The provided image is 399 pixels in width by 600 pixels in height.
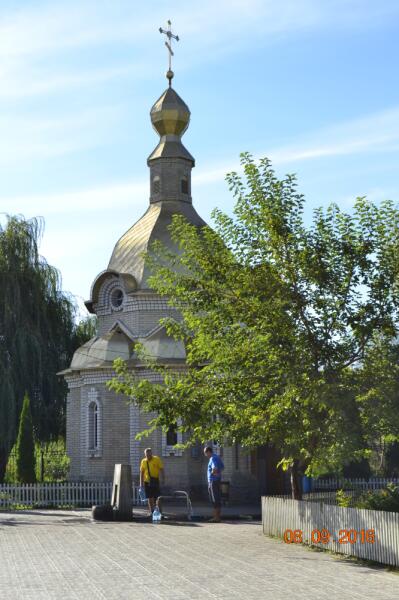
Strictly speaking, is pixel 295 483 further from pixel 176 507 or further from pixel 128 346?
pixel 128 346

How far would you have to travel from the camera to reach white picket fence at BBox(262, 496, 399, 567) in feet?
41.6

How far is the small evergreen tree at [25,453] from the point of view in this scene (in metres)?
27.9

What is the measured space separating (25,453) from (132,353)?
4.57 meters

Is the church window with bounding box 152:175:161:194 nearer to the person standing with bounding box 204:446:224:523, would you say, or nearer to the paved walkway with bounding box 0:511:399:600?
the person standing with bounding box 204:446:224:523

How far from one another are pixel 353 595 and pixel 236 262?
6.99m

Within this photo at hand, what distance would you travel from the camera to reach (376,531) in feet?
42.5

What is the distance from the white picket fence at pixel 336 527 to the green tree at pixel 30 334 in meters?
16.7

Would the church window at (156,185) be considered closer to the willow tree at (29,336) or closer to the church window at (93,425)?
the willow tree at (29,336)

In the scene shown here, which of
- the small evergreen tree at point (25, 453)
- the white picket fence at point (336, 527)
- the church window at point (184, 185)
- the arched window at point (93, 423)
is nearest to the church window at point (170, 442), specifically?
the arched window at point (93, 423)

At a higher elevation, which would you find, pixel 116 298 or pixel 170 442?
pixel 116 298

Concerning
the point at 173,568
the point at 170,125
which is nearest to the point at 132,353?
the point at 170,125

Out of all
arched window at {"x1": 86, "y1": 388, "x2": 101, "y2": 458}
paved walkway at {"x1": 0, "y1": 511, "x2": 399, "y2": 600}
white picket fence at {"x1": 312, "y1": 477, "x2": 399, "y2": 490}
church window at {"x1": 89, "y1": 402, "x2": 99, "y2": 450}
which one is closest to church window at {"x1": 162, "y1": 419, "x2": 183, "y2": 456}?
arched window at {"x1": 86, "y1": 388, "x2": 101, "y2": 458}

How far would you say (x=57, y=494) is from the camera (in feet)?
86.8

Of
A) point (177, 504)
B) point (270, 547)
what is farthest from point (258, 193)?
point (177, 504)
